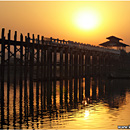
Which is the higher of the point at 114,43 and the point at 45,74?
the point at 114,43

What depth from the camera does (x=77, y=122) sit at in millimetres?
16078

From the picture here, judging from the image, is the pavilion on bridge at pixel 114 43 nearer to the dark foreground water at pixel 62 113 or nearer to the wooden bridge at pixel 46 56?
the wooden bridge at pixel 46 56

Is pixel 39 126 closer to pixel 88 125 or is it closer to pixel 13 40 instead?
pixel 88 125

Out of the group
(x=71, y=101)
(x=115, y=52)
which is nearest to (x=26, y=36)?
(x=71, y=101)

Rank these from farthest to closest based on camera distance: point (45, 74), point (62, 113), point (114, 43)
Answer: point (114, 43) < point (45, 74) < point (62, 113)

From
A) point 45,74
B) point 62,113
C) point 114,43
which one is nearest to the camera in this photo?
point 62,113

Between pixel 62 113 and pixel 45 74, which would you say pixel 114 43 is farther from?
pixel 62 113

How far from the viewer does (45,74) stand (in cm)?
4347

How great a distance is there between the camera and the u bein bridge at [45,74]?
22.5 metres

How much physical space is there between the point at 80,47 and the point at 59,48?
6378mm

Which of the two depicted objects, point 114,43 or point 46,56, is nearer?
point 46,56

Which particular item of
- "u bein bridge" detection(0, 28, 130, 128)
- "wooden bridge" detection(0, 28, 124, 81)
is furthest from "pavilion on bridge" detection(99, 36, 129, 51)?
"wooden bridge" detection(0, 28, 124, 81)

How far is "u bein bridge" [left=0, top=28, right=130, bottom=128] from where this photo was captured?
22500 mm

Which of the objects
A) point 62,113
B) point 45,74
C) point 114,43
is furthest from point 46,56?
point 114,43
